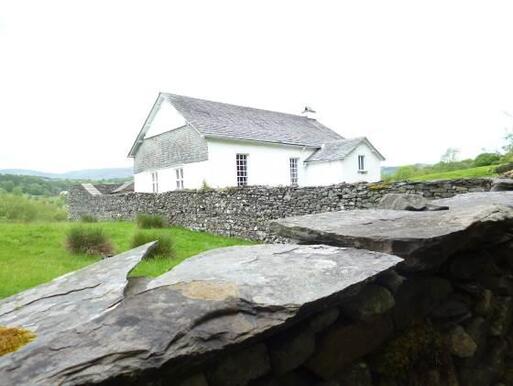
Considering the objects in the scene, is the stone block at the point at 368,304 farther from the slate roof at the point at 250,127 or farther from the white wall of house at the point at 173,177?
the white wall of house at the point at 173,177

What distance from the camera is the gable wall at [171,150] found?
22266mm

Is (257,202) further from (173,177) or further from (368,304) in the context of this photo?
(173,177)

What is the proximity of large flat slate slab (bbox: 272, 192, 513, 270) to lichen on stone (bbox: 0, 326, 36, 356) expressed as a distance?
1951mm

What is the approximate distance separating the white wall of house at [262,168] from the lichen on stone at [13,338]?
65.2ft

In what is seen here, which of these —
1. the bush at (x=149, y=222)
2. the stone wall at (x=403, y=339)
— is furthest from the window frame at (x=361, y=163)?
the stone wall at (x=403, y=339)

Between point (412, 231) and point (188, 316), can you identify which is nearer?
point (188, 316)

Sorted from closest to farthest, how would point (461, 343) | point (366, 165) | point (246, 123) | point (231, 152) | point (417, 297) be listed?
1. point (417, 297)
2. point (461, 343)
3. point (231, 152)
4. point (246, 123)
5. point (366, 165)

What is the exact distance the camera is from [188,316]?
1.74 meters

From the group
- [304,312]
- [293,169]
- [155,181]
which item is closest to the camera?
[304,312]

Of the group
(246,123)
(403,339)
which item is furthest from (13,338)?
(246,123)

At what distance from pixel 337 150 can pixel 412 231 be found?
2333 centimetres

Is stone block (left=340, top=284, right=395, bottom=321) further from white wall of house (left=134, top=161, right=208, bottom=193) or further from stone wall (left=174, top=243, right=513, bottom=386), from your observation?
white wall of house (left=134, top=161, right=208, bottom=193)

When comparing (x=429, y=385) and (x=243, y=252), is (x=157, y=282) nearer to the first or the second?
(x=243, y=252)

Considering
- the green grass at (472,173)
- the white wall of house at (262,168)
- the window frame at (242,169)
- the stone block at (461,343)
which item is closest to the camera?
the stone block at (461,343)
